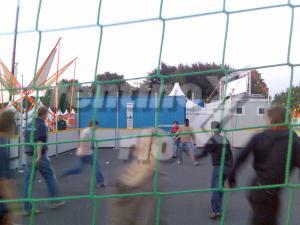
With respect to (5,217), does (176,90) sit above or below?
above

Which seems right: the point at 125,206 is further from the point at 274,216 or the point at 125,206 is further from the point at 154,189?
the point at 274,216

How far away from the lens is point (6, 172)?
2164mm

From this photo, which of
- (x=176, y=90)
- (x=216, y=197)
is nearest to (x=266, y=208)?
(x=216, y=197)

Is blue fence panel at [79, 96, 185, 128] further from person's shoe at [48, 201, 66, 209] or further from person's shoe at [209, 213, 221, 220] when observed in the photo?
person's shoe at [209, 213, 221, 220]

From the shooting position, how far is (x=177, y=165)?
7383mm

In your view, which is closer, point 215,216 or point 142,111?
point 215,216

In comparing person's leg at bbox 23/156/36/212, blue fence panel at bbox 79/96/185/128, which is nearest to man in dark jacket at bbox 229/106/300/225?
person's leg at bbox 23/156/36/212

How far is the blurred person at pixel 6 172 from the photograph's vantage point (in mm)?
2148

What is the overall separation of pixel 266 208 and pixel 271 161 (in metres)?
0.24

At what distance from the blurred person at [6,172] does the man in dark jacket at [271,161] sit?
4.15ft

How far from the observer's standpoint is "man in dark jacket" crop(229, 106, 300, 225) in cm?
199

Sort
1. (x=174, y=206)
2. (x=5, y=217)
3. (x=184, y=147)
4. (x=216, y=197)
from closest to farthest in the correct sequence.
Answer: (x=5, y=217) < (x=216, y=197) < (x=174, y=206) < (x=184, y=147)

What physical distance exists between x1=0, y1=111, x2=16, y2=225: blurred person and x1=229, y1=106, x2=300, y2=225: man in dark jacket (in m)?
1.27

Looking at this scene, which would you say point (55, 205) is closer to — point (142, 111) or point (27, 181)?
point (27, 181)
